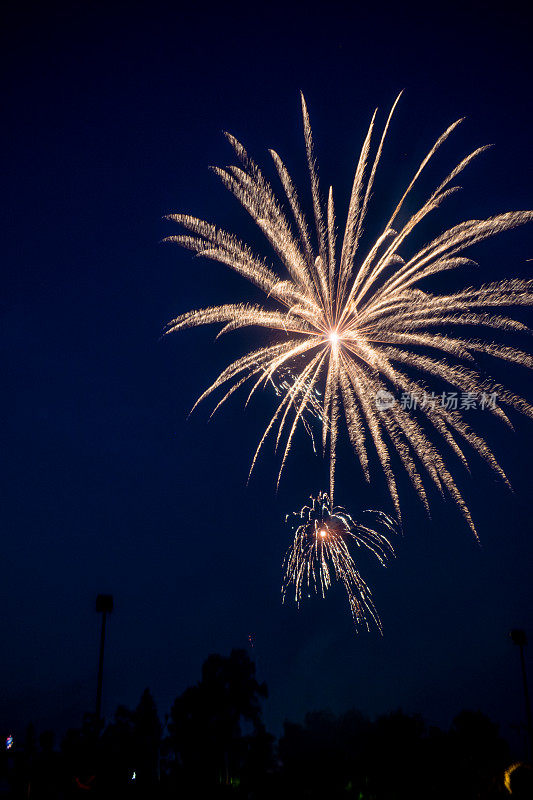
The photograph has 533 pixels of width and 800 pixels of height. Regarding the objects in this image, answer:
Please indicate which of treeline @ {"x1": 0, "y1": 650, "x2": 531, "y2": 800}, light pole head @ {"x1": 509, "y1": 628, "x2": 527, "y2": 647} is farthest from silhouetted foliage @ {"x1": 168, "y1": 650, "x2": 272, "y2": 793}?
light pole head @ {"x1": 509, "y1": 628, "x2": 527, "y2": 647}

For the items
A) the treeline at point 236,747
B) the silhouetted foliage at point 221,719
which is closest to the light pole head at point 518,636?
the treeline at point 236,747

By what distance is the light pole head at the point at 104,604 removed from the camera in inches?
728

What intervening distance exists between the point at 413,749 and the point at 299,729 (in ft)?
150

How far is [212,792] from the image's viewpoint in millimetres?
16719

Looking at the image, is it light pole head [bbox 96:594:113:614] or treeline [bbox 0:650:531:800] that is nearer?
light pole head [bbox 96:594:113:614]

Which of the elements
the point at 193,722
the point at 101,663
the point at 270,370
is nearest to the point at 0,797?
the point at 101,663

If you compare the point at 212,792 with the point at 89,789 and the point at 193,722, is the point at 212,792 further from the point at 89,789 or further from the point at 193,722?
the point at 193,722

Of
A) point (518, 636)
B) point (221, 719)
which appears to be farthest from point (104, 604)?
point (221, 719)

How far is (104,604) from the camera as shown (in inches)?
731

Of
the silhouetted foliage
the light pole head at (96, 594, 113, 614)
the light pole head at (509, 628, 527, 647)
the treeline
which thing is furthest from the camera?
the silhouetted foliage

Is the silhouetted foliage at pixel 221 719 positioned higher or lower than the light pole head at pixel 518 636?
higher

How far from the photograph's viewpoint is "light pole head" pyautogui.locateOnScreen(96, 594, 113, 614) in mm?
18484

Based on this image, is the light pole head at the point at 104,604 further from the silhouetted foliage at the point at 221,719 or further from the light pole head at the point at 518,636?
the silhouetted foliage at the point at 221,719

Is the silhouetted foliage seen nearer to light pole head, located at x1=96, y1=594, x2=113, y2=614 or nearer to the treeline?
the treeline
